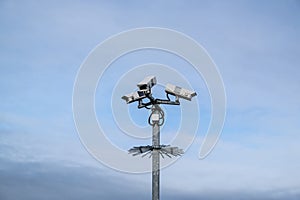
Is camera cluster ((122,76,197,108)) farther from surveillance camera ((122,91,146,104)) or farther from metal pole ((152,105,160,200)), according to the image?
metal pole ((152,105,160,200))

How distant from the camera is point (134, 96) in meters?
27.9

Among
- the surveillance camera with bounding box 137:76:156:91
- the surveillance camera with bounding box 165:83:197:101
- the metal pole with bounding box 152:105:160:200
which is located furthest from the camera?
the surveillance camera with bounding box 165:83:197:101

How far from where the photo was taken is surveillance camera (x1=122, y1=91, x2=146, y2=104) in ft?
90.6

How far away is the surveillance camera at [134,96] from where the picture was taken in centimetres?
2761

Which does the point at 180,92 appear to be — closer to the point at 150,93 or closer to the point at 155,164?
the point at 150,93

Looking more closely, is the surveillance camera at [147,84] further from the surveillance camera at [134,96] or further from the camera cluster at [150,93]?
the surveillance camera at [134,96]

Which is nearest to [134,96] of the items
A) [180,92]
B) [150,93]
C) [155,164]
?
[150,93]

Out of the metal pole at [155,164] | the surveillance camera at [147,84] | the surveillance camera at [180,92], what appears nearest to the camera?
the metal pole at [155,164]

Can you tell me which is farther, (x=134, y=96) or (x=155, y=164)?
(x=134, y=96)

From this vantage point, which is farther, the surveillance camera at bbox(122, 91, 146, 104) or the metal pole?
the surveillance camera at bbox(122, 91, 146, 104)

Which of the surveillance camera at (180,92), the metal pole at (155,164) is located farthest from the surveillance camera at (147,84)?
the metal pole at (155,164)

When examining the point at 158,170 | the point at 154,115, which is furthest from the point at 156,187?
the point at 154,115

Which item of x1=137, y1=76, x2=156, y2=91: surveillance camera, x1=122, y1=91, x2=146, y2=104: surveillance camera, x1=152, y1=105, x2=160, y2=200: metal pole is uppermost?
x1=137, y1=76, x2=156, y2=91: surveillance camera

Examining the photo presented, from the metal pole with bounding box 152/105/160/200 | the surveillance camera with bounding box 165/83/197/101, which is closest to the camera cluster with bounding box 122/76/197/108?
the surveillance camera with bounding box 165/83/197/101
